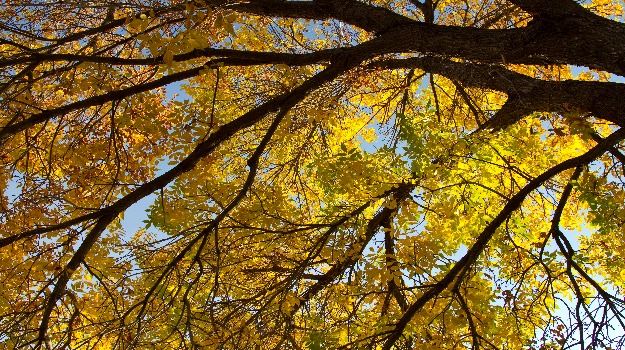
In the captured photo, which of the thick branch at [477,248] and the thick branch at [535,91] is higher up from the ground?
the thick branch at [535,91]

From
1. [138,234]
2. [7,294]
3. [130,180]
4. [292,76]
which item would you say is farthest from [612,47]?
[138,234]

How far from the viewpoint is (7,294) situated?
4523 millimetres

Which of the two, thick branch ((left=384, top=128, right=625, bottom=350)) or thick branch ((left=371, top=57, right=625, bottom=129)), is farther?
thick branch ((left=384, top=128, right=625, bottom=350))

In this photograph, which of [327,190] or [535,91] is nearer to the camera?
[535,91]

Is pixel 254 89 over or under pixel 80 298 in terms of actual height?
over

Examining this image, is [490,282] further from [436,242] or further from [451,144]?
[451,144]

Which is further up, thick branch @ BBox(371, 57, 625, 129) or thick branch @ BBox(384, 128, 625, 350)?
thick branch @ BBox(371, 57, 625, 129)

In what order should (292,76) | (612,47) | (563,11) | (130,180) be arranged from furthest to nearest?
(292,76) → (130,180) → (563,11) → (612,47)

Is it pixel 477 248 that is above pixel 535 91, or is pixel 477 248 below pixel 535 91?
below

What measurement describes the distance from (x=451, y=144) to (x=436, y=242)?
986mm

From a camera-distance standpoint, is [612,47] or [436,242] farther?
[436,242]

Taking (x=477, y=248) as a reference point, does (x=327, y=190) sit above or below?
above

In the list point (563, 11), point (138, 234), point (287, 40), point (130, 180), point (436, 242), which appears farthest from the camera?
point (138, 234)

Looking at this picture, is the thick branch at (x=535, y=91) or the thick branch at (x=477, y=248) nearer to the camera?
the thick branch at (x=535, y=91)
